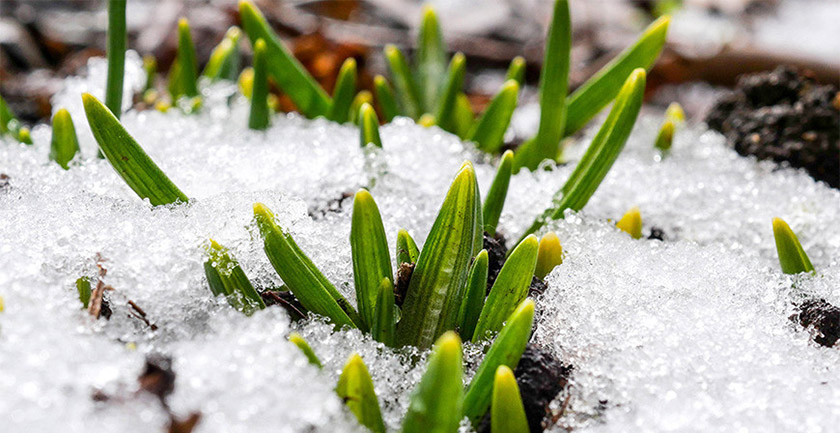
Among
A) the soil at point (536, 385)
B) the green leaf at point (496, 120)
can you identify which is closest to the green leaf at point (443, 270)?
the soil at point (536, 385)

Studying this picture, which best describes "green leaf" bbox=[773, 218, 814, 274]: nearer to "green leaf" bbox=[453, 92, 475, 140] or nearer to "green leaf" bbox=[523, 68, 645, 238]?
"green leaf" bbox=[523, 68, 645, 238]

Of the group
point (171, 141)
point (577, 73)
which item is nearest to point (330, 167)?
point (171, 141)

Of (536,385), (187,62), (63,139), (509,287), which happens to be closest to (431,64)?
(187,62)

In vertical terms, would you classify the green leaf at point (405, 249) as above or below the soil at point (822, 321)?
below

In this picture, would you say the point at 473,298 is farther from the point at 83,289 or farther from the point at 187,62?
the point at 187,62

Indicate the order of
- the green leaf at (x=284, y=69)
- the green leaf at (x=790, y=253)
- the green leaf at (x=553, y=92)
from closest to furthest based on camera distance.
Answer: the green leaf at (x=790, y=253) → the green leaf at (x=553, y=92) → the green leaf at (x=284, y=69)

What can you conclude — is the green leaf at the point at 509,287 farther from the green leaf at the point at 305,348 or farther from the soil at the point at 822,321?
the soil at the point at 822,321

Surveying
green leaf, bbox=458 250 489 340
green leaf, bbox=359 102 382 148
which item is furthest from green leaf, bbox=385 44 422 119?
green leaf, bbox=458 250 489 340
